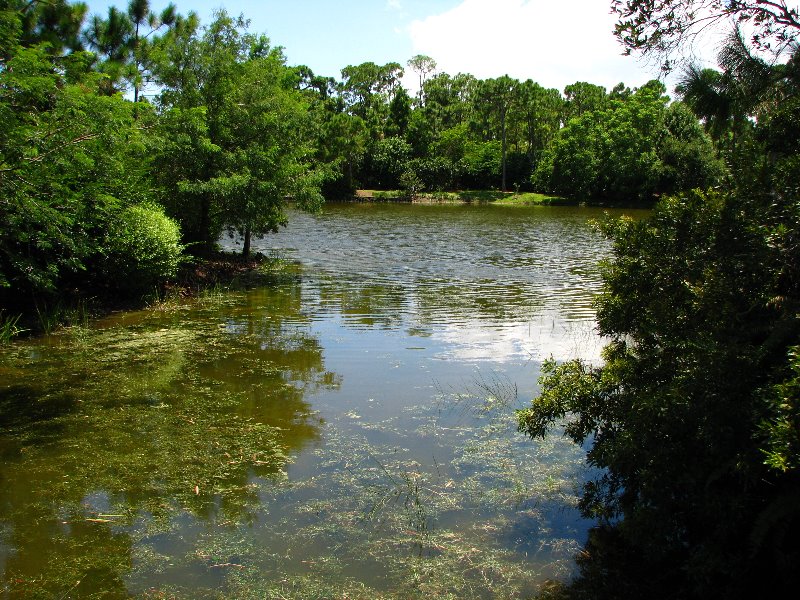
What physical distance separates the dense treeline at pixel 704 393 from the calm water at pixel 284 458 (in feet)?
2.78

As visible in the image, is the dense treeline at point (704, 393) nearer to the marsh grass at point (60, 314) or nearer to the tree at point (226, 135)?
the marsh grass at point (60, 314)

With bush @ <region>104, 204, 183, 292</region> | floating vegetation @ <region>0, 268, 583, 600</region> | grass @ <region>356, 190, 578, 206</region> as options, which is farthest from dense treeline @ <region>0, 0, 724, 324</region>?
grass @ <region>356, 190, 578, 206</region>

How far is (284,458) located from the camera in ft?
21.9

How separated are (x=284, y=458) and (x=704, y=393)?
4276 mm

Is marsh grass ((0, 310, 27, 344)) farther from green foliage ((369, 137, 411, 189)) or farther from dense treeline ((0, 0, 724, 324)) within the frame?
green foliage ((369, 137, 411, 189))

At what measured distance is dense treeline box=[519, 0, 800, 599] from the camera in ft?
12.5

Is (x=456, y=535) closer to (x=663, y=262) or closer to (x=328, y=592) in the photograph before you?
(x=328, y=592)

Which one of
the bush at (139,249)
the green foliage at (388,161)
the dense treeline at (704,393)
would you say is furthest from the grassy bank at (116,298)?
the green foliage at (388,161)

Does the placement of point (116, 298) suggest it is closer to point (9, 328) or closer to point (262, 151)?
point (9, 328)

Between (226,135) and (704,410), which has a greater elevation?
(226,135)

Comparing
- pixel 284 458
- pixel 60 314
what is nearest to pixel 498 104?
pixel 60 314

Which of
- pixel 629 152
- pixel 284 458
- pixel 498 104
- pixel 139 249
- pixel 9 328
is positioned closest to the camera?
pixel 284 458

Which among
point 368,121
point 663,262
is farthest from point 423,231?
point 368,121

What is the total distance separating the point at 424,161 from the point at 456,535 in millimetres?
65934
